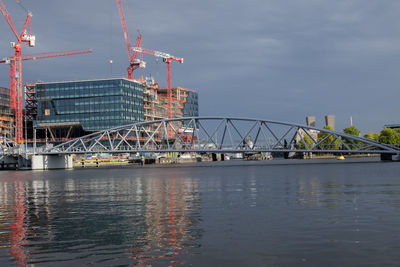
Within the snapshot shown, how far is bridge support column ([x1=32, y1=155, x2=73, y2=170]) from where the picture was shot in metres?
148

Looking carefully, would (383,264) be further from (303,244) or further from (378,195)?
(378,195)

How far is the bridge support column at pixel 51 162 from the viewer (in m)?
148

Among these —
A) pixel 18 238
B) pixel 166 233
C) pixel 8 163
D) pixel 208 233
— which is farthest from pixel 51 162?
pixel 208 233

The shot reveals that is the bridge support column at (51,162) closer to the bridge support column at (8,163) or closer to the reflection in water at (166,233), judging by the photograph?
the bridge support column at (8,163)

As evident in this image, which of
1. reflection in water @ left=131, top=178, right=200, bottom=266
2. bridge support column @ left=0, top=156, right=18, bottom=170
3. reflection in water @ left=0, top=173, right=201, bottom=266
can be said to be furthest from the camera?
bridge support column @ left=0, top=156, right=18, bottom=170

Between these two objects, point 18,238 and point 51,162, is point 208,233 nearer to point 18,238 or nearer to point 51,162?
point 18,238

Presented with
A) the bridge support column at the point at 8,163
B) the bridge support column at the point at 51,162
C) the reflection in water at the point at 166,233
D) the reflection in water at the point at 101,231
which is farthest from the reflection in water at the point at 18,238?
the bridge support column at the point at 8,163

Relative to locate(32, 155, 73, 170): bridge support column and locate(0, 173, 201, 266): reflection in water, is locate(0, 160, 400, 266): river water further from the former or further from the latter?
locate(32, 155, 73, 170): bridge support column

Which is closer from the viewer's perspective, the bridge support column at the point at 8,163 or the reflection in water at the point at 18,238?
the reflection in water at the point at 18,238

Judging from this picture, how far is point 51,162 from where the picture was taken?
153875 millimetres

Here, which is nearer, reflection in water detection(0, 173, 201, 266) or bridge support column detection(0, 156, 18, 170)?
reflection in water detection(0, 173, 201, 266)

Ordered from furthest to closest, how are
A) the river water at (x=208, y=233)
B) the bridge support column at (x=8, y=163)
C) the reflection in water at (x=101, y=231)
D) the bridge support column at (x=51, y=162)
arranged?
the bridge support column at (x=8, y=163)
the bridge support column at (x=51, y=162)
the reflection in water at (x=101, y=231)
the river water at (x=208, y=233)

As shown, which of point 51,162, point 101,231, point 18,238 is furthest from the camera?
point 51,162

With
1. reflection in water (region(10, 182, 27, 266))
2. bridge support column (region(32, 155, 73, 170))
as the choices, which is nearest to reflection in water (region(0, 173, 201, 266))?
reflection in water (region(10, 182, 27, 266))
